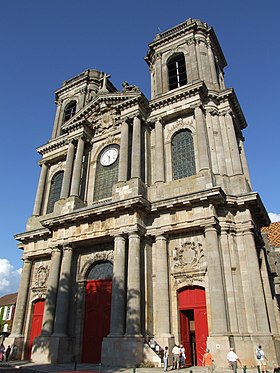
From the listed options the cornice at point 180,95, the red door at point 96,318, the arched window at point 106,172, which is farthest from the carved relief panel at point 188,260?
the cornice at point 180,95

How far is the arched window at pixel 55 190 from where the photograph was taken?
79.0 ft

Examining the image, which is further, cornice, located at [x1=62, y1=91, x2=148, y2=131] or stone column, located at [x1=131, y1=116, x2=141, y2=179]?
cornice, located at [x1=62, y1=91, x2=148, y2=131]

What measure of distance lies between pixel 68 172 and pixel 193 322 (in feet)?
41.1

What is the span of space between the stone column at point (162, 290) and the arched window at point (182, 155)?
440cm

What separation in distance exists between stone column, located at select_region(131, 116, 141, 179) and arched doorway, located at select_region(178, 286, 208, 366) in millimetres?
6969

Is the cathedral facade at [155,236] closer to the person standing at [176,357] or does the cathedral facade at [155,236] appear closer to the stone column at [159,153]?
the stone column at [159,153]

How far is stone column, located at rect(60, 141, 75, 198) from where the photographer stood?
21.3 metres

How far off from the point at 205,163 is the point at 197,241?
4.30m

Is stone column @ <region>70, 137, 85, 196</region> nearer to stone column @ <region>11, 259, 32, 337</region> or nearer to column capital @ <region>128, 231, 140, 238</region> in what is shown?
column capital @ <region>128, 231, 140, 238</region>

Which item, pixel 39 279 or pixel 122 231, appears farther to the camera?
pixel 39 279

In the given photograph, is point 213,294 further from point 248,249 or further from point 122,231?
point 122,231

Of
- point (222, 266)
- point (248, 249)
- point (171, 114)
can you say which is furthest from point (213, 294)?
point (171, 114)

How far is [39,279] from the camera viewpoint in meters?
21.2

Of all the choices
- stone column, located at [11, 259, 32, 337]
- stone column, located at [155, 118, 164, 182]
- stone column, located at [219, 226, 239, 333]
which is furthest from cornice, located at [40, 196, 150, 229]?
stone column, located at [219, 226, 239, 333]
